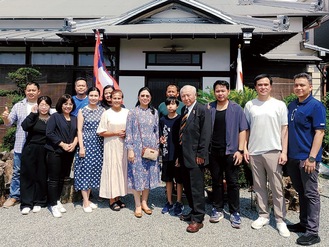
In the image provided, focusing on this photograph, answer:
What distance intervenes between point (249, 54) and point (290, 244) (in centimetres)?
694

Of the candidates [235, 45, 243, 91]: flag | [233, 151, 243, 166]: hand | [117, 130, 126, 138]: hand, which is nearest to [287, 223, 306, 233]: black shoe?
[233, 151, 243, 166]: hand

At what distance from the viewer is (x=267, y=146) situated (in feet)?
11.2

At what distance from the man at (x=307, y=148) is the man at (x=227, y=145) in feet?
2.00

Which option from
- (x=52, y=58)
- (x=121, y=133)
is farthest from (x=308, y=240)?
(x=52, y=58)

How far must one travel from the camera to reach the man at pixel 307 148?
10.3 ft

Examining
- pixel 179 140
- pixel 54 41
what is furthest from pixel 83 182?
pixel 54 41

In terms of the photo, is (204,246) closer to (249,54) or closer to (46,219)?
(46,219)

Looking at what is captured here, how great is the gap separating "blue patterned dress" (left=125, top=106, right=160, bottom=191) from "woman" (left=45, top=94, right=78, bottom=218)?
89 cm

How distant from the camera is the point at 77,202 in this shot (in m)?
4.57

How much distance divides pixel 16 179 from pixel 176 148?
→ 263 centimetres

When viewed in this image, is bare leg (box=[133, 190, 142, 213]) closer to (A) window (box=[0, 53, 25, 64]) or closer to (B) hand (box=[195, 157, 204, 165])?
(B) hand (box=[195, 157, 204, 165])

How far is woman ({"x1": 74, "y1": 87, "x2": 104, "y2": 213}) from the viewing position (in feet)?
13.4

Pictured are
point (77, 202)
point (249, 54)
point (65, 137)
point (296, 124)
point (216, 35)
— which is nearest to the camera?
point (296, 124)

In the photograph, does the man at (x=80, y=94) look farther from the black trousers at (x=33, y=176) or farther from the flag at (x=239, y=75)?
the flag at (x=239, y=75)
